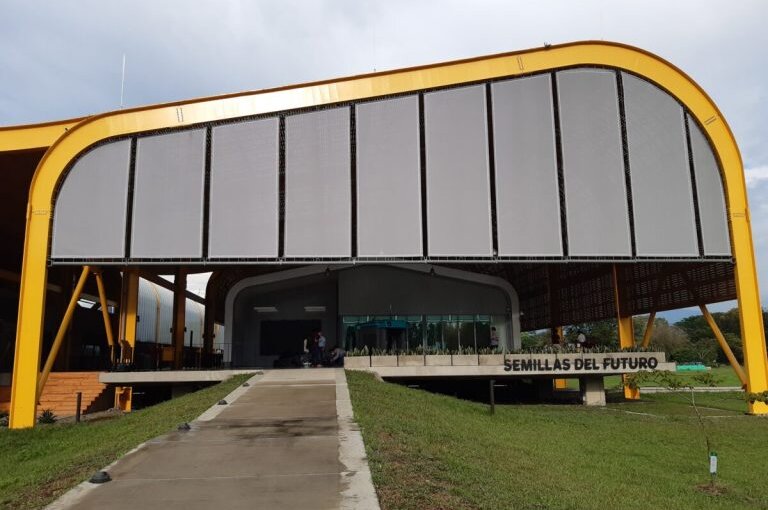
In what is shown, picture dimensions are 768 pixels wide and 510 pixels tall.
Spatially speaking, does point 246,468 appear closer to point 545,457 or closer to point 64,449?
point 545,457

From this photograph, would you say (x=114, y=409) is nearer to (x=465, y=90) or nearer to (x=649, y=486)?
(x=465, y=90)

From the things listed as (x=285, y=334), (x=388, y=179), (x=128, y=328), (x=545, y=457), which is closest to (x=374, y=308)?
(x=285, y=334)

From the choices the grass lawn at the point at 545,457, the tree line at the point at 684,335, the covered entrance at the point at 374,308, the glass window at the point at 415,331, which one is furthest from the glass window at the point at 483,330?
the tree line at the point at 684,335

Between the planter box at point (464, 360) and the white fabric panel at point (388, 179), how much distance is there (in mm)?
5107

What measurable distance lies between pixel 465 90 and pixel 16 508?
862 inches

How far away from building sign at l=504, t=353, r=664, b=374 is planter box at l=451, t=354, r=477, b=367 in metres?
1.43

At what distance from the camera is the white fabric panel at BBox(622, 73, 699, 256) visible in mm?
24453

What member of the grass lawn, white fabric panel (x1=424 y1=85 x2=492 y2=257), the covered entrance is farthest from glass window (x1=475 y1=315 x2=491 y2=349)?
the grass lawn

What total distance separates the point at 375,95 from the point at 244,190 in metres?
6.74

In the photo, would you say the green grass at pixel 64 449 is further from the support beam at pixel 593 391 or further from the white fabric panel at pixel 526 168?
the support beam at pixel 593 391

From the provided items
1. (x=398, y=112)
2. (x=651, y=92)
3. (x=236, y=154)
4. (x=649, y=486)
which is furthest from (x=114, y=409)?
(x=651, y=92)

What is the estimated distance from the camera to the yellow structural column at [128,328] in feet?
86.1

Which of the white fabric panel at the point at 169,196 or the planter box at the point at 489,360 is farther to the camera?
the planter box at the point at 489,360

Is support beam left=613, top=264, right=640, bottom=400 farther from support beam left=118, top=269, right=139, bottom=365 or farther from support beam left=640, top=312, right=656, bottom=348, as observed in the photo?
support beam left=118, top=269, right=139, bottom=365
